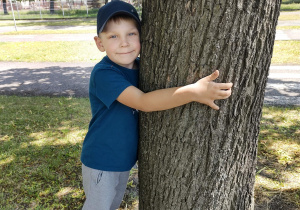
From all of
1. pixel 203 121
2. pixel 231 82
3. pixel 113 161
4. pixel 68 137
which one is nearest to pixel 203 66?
pixel 231 82

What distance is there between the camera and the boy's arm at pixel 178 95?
1419mm

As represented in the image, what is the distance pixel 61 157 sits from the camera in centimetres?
359

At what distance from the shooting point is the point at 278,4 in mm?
1457

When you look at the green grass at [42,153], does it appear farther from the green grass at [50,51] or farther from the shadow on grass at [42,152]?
the green grass at [50,51]

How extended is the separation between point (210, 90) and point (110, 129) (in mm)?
676

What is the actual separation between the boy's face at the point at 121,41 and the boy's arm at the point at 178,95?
23cm

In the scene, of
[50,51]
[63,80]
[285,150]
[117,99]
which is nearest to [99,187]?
[117,99]

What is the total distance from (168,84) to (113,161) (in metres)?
0.61

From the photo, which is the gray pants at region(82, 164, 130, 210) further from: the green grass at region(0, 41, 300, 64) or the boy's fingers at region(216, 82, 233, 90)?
the green grass at region(0, 41, 300, 64)

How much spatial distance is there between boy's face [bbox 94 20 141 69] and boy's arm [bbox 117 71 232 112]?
0.23 metres

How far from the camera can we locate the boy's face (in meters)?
1.68

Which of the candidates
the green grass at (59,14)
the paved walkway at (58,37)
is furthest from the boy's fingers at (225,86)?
the green grass at (59,14)

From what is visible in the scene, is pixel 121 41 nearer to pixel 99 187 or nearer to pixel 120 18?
pixel 120 18

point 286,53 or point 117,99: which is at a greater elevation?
point 117,99
